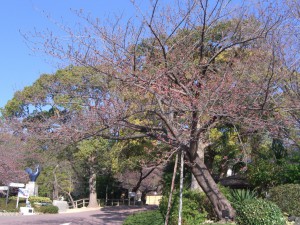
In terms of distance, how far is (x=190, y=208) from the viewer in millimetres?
12430

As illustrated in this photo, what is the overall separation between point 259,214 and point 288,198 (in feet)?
9.90

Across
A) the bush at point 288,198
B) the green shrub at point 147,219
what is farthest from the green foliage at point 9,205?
the bush at point 288,198

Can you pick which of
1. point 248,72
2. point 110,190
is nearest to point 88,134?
point 248,72

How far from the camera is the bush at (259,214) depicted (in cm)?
1035

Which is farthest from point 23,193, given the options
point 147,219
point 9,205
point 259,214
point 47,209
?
point 259,214

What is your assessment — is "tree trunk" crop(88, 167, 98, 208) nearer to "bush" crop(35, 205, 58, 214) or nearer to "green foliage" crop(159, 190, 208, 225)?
"bush" crop(35, 205, 58, 214)

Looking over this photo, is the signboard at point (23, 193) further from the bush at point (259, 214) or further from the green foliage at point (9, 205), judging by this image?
the bush at point (259, 214)

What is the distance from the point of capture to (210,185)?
11734mm

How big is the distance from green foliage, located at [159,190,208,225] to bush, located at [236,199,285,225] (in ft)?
5.25

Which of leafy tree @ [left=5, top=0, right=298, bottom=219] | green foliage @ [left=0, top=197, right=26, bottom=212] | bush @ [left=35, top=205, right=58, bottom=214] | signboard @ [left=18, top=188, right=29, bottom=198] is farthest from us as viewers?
bush @ [left=35, top=205, right=58, bottom=214]

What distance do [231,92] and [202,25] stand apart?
202cm

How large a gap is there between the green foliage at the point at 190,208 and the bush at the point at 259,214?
5.25ft

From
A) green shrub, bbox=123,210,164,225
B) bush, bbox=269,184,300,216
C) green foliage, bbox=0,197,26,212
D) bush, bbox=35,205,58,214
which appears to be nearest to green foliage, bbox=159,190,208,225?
green shrub, bbox=123,210,164,225

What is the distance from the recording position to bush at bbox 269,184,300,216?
12.6 metres
